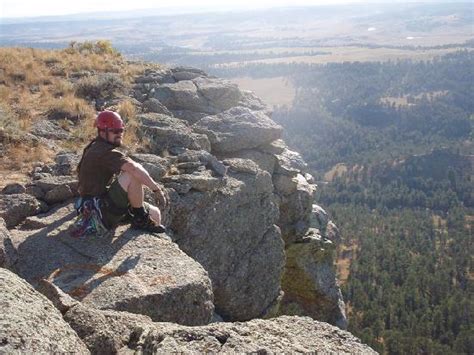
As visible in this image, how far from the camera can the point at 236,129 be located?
22797mm

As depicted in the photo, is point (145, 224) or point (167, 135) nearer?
point (145, 224)

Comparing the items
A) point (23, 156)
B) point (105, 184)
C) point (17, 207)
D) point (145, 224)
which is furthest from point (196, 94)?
point (17, 207)

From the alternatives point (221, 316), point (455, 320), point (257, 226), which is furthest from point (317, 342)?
point (455, 320)

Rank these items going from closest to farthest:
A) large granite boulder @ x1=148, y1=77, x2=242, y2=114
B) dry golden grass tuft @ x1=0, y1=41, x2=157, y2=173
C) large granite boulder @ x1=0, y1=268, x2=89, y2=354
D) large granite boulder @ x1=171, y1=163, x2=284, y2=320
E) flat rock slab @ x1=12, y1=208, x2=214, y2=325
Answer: large granite boulder @ x1=0, y1=268, x2=89, y2=354 < flat rock slab @ x1=12, y1=208, x2=214, y2=325 < large granite boulder @ x1=171, y1=163, x2=284, y2=320 < dry golden grass tuft @ x1=0, y1=41, x2=157, y2=173 < large granite boulder @ x1=148, y1=77, x2=242, y2=114

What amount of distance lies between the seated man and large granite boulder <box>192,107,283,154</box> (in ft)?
30.7

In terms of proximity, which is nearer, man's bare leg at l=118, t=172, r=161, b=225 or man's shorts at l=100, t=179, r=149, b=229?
man's bare leg at l=118, t=172, r=161, b=225

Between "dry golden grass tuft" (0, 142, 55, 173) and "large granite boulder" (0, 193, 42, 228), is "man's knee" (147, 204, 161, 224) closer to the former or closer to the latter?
"large granite boulder" (0, 193, 42, 228)

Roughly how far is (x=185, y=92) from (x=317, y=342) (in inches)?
730

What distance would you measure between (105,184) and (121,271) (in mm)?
2482

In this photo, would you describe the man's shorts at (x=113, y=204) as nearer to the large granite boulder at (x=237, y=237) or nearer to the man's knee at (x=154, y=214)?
the man's knee at (x=154, y=214)

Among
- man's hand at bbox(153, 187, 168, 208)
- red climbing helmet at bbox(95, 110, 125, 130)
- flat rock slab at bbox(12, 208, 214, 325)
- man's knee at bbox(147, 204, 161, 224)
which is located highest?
red climbing helmet at bbox(95, 110, 125, 130)

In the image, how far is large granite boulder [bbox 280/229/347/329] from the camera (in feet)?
85.0

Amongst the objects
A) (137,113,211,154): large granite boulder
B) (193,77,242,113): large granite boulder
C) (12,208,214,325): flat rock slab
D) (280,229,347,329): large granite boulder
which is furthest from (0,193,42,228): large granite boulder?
(280,229,347,329): large granite boulder

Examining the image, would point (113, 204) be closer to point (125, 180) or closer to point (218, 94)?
point (125, 180)
